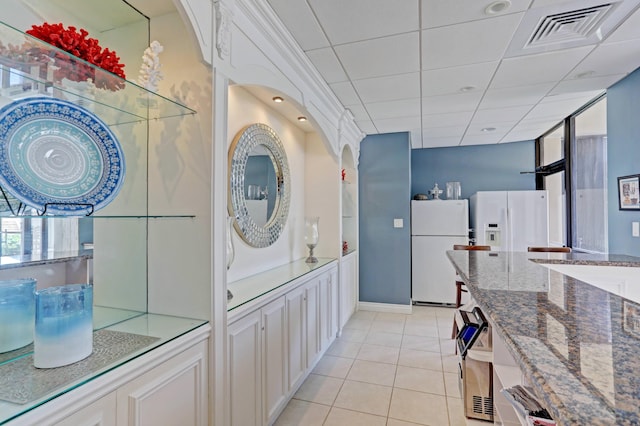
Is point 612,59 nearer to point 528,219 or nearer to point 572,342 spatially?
point 528,219

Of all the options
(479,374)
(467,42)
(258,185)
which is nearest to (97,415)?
(479,374)

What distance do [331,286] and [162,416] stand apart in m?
2.19

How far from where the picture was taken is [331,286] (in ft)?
10.6

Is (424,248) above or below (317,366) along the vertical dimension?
above

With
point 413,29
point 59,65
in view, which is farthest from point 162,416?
point 413,29

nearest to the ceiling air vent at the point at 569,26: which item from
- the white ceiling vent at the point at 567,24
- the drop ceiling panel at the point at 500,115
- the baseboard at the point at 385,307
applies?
the white ceiling vent at the point at 567,24

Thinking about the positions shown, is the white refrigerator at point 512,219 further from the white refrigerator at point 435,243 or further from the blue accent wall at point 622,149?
the blue accent wall at point 622,149

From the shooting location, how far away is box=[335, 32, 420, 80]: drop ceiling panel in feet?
Result: 7.00

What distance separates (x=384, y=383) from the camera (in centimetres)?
256

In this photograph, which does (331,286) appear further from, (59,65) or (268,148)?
(59,65)

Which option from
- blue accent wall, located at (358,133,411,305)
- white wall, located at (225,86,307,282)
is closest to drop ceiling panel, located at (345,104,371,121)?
white wall, located at (225,86,307,282)

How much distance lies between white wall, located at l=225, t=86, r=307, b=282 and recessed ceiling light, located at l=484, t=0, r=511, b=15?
1671 mm

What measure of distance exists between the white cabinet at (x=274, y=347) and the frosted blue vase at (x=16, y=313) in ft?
2.45

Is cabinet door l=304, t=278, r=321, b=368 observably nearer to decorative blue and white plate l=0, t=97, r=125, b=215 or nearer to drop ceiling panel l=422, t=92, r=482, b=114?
decorative blue and white plate l=0, t=97, r=125, b=215
